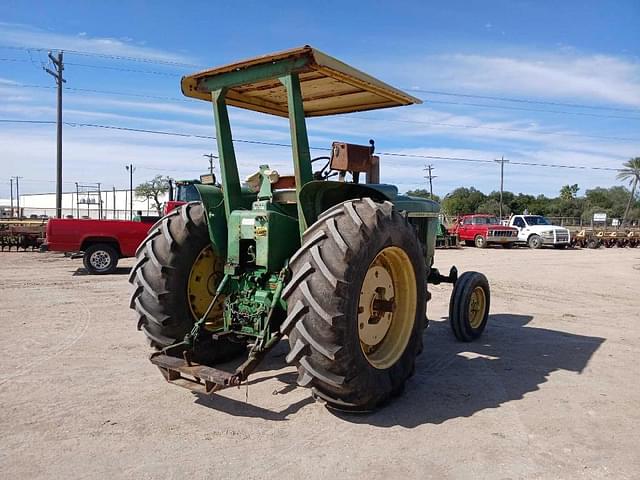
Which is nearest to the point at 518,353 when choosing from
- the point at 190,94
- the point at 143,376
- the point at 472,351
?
the point at 472,351

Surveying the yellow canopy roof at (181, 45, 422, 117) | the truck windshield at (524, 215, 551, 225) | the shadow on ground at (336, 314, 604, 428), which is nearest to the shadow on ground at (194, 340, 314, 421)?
the shadow on ground at (336, 314, 604, 428)

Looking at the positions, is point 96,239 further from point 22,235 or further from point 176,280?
point 176,280

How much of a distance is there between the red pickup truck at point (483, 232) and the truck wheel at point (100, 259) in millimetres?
21546

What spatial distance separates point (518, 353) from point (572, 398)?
156cm

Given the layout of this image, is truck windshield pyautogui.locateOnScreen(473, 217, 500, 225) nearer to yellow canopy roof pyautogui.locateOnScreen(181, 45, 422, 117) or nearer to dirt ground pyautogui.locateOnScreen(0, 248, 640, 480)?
dirt ground pyautogui.locateOnScreen(0, 248, 640, 480)

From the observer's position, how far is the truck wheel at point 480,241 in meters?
29.9

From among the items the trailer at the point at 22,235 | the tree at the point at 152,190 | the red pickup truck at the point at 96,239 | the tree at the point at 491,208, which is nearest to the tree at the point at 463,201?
the tree at the point at 491,208

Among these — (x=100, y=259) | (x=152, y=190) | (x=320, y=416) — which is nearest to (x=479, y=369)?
(x=320, y=416)

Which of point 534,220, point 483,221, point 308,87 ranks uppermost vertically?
point 308,87

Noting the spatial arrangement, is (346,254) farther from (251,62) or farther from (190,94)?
(190,94)

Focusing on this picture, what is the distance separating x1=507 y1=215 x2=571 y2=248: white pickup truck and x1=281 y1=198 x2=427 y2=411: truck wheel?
1109 inches

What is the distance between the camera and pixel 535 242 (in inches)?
1190

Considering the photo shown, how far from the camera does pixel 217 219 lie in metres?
5.03

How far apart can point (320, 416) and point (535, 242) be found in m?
28.8
